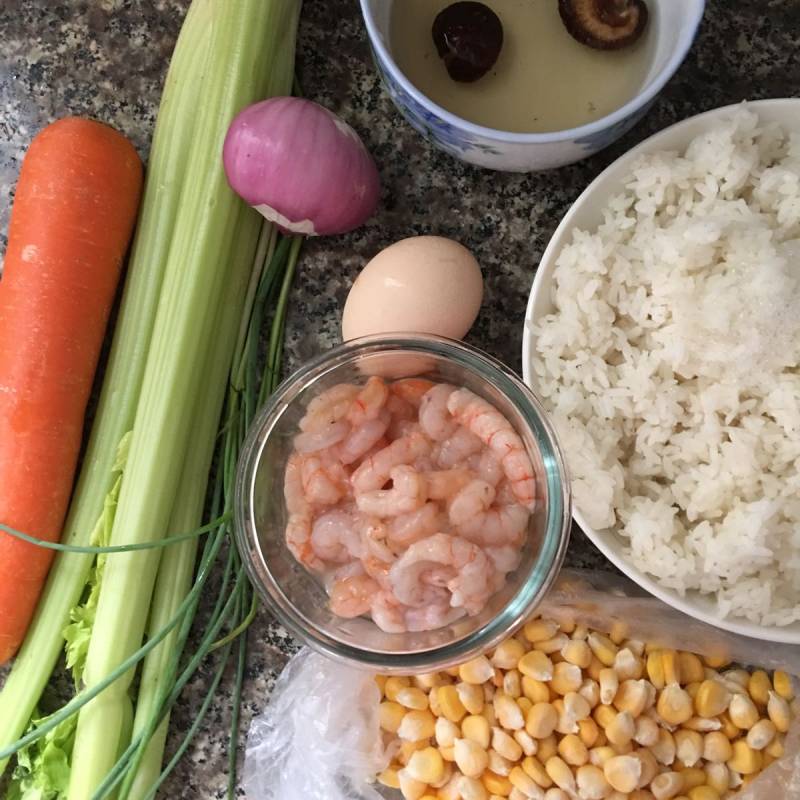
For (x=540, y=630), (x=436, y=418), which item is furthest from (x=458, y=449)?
(x=540, y=630)

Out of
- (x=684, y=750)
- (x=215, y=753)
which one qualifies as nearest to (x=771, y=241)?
(x=684, y=750)

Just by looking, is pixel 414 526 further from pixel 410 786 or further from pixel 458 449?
pixel 410 786

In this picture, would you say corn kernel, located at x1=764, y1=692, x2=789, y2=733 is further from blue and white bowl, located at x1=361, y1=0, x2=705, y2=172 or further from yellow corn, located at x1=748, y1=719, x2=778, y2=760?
blue and white bowl, located at x1=361, y1=0, x2=705, y2=172

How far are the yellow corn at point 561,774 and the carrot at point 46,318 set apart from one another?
2.20 ft

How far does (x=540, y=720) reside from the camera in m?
1.06

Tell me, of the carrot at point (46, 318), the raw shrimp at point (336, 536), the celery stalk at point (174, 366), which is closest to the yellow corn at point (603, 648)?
the raw shrimp at point (336, 536)

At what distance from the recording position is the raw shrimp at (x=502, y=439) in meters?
0.93

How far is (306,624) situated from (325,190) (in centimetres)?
49

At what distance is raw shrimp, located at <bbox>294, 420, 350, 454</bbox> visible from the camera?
37.7 inches

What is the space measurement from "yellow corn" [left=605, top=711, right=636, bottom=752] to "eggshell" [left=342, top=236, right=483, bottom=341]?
1.59 feet

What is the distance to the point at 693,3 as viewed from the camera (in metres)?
0.93

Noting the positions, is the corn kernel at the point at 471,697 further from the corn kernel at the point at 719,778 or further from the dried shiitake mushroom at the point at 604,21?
the dried shiitake mushroom at the point at 604,21

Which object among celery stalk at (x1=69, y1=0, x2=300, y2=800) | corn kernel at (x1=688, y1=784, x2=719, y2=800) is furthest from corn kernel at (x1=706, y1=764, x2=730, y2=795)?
celery stalk at (x1=69, y1=0, x2=300, y2=800)

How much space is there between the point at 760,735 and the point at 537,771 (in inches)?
10.4
